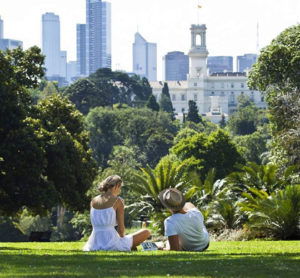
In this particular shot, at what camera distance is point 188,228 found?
12031 millimetres

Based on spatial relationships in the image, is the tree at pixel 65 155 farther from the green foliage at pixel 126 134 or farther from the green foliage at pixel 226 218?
the green foliage at pixel 126 134

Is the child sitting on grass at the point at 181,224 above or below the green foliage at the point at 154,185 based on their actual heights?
above

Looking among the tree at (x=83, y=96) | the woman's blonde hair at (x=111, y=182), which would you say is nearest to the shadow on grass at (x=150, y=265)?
the woman's blonde hair at (x=111, y=182)

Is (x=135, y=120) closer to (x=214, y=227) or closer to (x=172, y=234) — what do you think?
(x=214, y=227)

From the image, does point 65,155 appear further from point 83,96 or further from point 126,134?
point 83,96

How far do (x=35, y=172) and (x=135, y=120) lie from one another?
6798 cm

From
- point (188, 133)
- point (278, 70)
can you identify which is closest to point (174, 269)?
point (278, 70)

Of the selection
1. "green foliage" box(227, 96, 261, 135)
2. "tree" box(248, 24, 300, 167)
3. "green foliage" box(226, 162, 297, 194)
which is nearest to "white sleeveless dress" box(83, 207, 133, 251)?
"green foliage" box(226, 162, 297, 194)

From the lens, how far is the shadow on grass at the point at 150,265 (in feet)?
30.2

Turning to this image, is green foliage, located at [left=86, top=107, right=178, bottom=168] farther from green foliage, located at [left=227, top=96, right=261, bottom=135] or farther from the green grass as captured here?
the green grass

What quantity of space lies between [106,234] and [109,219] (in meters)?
0.31

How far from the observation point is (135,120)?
3748 inches

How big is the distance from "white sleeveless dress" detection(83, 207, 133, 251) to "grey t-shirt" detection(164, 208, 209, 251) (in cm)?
61

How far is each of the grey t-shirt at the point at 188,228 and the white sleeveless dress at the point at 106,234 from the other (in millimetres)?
614
